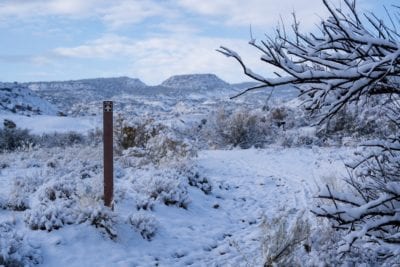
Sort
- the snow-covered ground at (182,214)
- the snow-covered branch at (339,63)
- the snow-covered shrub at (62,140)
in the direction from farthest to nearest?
the snow-covered shrub at (62,140)
the snow-covered ground at (182,214)
the snow-covered branch at (339,63)

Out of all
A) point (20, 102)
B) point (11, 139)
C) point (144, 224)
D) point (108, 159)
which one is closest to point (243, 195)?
point (144, 224)

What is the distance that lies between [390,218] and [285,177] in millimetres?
9098

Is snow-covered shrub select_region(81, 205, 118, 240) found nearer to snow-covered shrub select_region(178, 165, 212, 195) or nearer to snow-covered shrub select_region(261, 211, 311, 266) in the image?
snow-covered shrub select_region(261, 211, 311, 266)

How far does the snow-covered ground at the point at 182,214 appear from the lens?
573 cm

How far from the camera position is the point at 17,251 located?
16.8 ft

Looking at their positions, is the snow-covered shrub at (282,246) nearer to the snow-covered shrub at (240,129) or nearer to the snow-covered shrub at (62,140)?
the snow-covered shrub at (240,129)

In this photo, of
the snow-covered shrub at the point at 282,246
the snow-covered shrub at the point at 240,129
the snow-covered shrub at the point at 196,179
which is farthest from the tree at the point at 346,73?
the snow-covered shrub at the point at 240,129

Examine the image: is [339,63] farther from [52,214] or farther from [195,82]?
[195,82]

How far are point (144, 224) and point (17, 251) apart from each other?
1930mm

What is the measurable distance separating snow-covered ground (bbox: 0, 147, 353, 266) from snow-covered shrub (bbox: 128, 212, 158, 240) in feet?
0.11

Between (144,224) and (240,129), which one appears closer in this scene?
(144,224)

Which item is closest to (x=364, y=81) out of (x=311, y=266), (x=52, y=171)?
(x=311, y=266)

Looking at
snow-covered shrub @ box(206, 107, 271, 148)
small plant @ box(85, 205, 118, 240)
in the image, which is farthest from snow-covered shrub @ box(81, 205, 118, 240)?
snow-covered shrub @ box(206, 107, 271, 148)

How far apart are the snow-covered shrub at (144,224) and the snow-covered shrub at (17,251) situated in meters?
1.52
